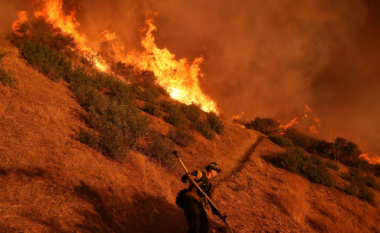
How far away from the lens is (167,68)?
2572 centimetres

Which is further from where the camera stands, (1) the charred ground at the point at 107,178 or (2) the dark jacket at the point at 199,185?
(1) the charred ground at the point at 107,178

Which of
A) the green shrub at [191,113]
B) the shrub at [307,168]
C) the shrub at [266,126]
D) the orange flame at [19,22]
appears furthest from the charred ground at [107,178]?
the shrub at [266,126]

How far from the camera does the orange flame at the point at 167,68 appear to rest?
83.5 feet

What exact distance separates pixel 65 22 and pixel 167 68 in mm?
12374

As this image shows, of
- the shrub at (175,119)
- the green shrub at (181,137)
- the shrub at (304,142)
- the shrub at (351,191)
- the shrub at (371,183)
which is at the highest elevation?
the shrub at (304,142)

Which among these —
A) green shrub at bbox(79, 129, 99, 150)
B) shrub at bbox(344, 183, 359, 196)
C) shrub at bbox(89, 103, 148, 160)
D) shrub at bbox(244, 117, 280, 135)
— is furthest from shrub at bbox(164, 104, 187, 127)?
shrub at bbox(244, 117, 280, 135)

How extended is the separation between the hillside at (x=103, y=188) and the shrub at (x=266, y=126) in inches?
627

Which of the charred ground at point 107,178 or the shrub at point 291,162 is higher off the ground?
the shrub at point 291,162

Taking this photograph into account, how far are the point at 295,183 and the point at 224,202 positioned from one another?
5867 millimetres

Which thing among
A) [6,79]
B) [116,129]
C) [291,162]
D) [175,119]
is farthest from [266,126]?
[6,79]

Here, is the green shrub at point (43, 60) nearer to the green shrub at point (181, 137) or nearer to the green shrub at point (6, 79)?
the green shrub at point (6, 79)

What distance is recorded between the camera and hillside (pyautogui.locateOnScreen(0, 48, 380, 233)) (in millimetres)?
3805

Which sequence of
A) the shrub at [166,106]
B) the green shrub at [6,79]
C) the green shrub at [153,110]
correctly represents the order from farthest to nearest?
the shrub at [166,106] → the green shrub at [153,110] → the green shrub at [6,79]

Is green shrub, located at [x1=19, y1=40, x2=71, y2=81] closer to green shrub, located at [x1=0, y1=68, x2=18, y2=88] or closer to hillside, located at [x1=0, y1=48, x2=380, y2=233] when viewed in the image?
hillside, located at [x1=0, y1=48, x2=380, y2=233]
